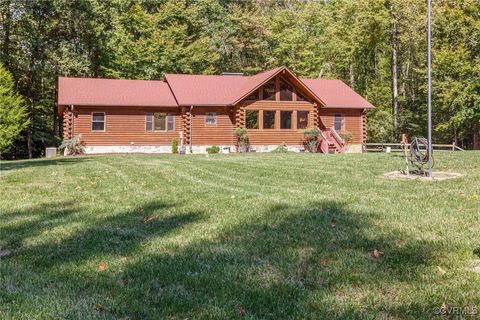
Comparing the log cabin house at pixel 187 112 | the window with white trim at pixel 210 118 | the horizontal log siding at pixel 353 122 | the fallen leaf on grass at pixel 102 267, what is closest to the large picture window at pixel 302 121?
the log cabin house at pixel 187 112

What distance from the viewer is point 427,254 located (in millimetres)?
4727

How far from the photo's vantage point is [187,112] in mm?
29656

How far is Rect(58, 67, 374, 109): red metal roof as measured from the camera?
28594 millimetres

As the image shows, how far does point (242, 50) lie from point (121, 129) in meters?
20.3

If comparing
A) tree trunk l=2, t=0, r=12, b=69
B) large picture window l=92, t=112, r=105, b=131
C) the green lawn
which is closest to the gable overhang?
large picture window l=92, t=112, r=105, b=131

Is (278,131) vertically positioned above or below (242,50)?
below

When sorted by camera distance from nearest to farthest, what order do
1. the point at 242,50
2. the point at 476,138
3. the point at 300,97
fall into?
1. the point at 300,97
2. the point at 476,138
3. the point at 242,50

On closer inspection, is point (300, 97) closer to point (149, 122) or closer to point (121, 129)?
point (149, 122)

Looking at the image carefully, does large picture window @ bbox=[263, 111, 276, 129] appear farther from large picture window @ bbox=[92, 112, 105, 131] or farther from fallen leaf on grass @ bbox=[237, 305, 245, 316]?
fallen leaf on grass @ bbox=[237, 305, 245, 316]

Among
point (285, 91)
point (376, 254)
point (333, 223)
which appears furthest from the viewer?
point (285, 91)

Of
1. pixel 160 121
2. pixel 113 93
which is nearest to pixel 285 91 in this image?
pixel 160 121

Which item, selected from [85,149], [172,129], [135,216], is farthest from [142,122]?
[135,216]

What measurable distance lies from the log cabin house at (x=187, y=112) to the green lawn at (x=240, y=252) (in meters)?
19.8

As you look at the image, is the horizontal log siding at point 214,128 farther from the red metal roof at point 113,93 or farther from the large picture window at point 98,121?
the large picture window at point 98,121
